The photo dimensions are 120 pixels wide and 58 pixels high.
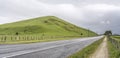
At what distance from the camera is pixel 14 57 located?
68.5ft

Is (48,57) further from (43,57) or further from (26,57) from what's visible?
(26,57)

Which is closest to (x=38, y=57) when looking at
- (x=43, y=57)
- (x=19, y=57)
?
(x=43, y=57)

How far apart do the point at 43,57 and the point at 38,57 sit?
63 centimetres

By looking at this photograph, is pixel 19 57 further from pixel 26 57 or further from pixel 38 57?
pixel 38 57

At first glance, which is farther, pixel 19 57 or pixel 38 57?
pixel 38 57

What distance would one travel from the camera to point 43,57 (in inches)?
923

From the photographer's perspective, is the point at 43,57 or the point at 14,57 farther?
the point at 43,57

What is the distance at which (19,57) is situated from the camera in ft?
69.2

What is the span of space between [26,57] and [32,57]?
82cm

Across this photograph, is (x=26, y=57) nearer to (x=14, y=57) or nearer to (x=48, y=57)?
(x=14, y=57)

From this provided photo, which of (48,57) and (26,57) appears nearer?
(26,57)

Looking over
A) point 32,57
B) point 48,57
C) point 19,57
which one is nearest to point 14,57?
point 19,57

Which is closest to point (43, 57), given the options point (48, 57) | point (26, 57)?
point (48, 57)

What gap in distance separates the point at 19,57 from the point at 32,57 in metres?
1.49
